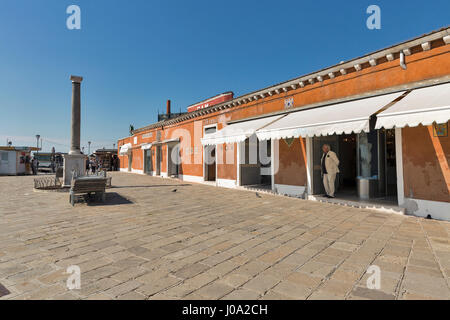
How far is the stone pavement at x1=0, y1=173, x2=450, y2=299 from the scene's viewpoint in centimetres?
229

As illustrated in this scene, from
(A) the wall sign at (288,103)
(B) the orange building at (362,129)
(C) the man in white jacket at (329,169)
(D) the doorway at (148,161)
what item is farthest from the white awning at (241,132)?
(D) the doorway at (148,161)

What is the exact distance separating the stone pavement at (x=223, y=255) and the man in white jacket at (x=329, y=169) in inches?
85.1

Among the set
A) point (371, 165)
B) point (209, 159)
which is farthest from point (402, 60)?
point (209, 159)

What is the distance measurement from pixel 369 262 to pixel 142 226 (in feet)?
12.5

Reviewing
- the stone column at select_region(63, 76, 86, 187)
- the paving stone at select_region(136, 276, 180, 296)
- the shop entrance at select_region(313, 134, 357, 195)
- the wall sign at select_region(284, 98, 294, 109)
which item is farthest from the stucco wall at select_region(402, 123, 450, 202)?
the stone column at select_region(63, 76, 86, 187)

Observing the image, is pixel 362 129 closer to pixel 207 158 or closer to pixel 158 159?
pixel 207 158

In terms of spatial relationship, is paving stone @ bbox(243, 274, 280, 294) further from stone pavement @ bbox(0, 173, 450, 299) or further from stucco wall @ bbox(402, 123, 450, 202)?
stucco wall @ bbox(402, 123, 450, 202)

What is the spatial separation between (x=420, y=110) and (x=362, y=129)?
1054mm

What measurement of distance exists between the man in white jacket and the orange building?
0.32 metres

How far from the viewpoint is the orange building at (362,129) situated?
200 inches

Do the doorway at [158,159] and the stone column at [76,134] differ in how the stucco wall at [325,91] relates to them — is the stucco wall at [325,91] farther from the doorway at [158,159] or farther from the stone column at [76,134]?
the stone column at [76,134]

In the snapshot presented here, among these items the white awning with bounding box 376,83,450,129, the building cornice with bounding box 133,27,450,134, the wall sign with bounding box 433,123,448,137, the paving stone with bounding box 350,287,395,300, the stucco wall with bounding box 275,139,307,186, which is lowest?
the paving stone with bounding box 350,287,395,300

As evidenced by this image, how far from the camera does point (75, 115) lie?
10523mm
